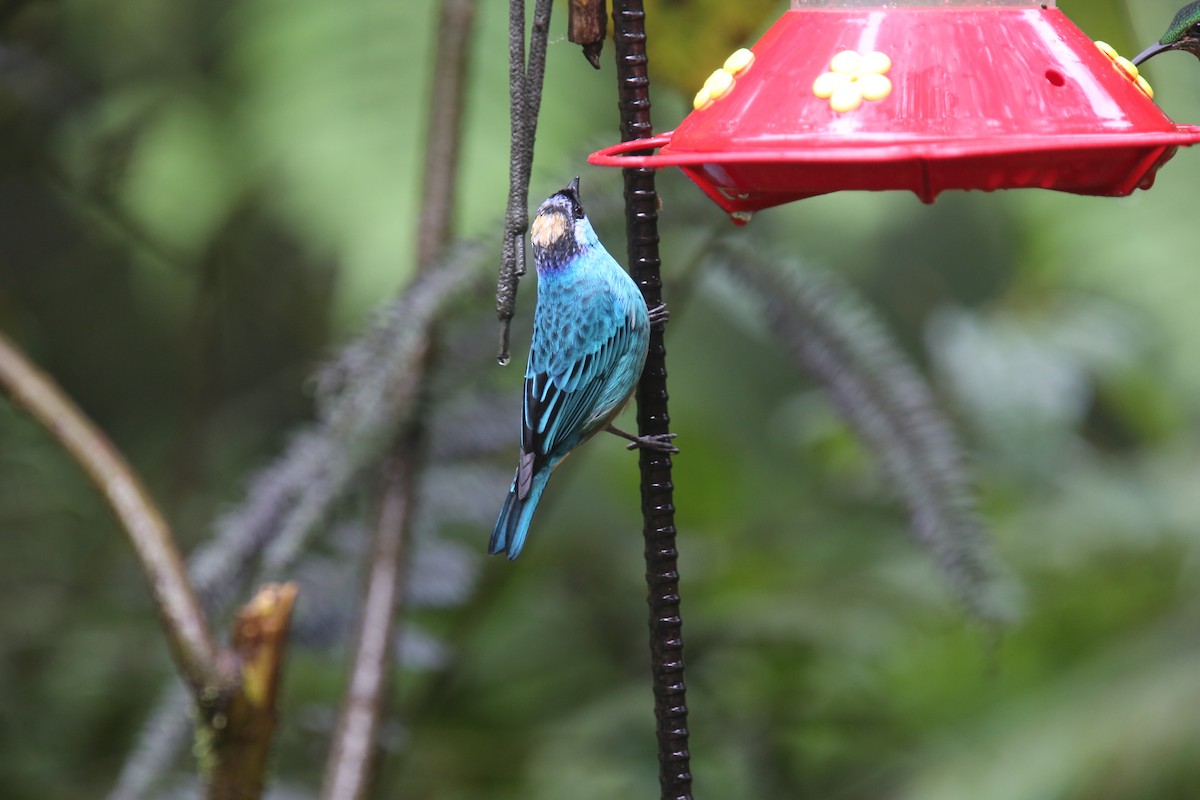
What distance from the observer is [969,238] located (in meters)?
2.82

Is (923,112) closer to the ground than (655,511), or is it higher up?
higher up

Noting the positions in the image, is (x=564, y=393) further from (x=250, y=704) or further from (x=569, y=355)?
(x=250, y=704)

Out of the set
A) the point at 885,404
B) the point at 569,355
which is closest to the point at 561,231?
Answer: the point at 569,355

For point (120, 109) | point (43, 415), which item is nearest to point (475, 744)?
point (43, 415)

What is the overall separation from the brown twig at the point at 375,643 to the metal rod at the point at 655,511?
2.11 ft

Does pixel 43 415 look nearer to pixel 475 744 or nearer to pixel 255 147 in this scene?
pixel 475 744

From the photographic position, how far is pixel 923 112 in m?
0.87

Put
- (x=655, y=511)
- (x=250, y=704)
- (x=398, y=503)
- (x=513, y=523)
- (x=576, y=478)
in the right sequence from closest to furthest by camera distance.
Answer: (x=655, y=511) < (x=513, y=523) < (x=250, y=704) < (x=398, y=503) < (x=576, y=478)

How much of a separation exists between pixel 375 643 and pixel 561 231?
2.14 feet

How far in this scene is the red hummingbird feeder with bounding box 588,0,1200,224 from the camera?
2.77 feet

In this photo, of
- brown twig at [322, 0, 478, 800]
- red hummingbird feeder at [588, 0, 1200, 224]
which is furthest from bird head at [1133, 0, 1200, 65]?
brown twig at [322, 0, 478, 800]

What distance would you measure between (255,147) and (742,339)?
4.85 feet

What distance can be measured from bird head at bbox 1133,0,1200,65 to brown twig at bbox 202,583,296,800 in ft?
3.04

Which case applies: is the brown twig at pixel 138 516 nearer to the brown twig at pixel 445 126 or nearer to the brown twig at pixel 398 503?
the brown twig at pixel 398 503
